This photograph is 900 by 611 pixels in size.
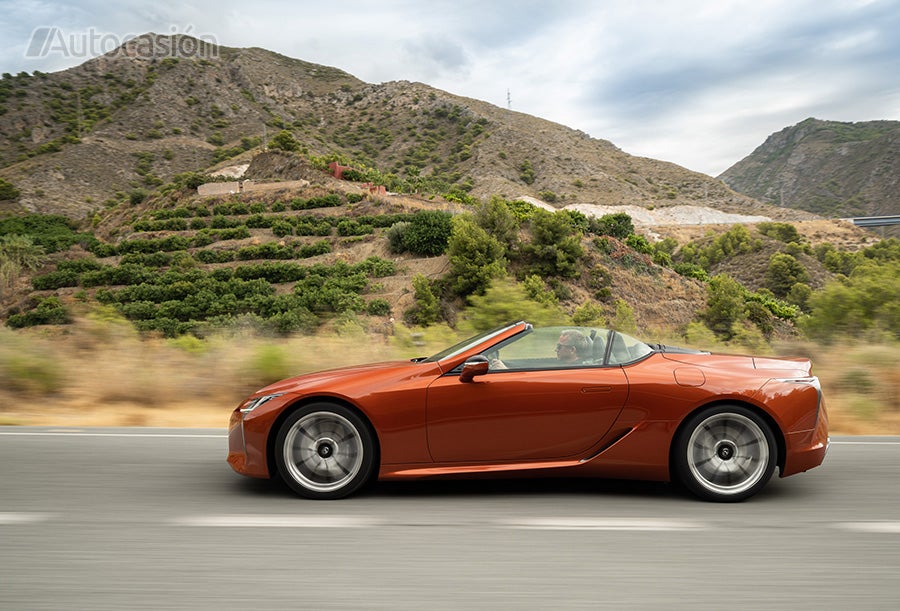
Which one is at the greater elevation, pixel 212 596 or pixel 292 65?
pixel 292 65

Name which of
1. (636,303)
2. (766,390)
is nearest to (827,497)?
(766,390)

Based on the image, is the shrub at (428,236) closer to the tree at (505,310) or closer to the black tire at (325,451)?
the tree at (505,310)

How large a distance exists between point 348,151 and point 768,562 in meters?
129

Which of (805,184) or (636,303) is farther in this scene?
(805,184)

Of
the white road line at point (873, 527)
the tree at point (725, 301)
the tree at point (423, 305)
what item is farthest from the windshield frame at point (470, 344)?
the tree at point (423, 305)

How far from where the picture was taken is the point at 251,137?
119m

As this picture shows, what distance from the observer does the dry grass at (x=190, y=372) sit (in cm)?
752

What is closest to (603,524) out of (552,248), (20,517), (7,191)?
(20,517)

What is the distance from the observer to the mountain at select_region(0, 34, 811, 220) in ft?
328

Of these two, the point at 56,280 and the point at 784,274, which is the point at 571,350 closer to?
the point at 56,280

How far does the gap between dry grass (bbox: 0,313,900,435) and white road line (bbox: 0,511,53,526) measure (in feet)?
10.3

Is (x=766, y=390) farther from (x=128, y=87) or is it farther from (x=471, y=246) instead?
(x=128, y=87)

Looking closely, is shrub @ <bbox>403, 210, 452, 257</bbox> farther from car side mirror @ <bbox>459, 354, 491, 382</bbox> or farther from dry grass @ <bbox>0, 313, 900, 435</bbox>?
car side mirror @ <bbox>459, 354, 491, 382</bbox>

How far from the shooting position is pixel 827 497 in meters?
4.48
